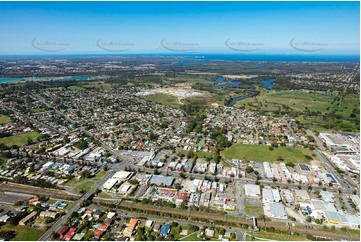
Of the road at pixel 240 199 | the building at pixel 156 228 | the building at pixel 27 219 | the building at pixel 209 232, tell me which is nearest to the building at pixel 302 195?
the road at pixel 240 199

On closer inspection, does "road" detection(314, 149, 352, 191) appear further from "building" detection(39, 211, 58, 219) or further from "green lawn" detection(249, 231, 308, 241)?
"building" detection(39, 211, 58, 219)

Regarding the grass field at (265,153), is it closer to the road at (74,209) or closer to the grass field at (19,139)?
the road at (74,209)

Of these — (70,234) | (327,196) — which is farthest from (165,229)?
(327,196)

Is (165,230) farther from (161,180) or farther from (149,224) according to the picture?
(161,180)

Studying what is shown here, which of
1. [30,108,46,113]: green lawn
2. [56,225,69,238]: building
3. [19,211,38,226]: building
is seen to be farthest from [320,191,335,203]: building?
[30,108,46,113]: green lawn

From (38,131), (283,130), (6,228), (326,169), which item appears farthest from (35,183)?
(283,130)

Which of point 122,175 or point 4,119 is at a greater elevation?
point 122,175
